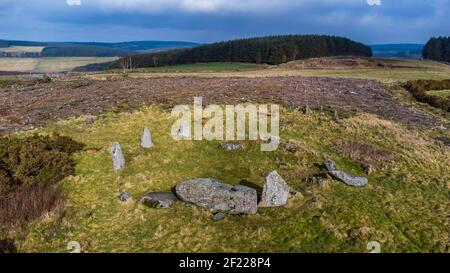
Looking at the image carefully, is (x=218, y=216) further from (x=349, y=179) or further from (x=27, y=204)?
(x=27, y=204)

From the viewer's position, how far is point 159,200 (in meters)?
19.5

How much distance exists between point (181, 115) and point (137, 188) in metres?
14.1

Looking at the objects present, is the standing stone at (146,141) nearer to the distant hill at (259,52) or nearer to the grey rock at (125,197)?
the grey rock at (125,197)

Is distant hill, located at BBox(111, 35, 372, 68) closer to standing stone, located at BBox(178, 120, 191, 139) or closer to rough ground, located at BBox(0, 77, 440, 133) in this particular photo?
rough ground, located at BBox(0, 77, 440, 133)

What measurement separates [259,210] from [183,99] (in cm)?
2485

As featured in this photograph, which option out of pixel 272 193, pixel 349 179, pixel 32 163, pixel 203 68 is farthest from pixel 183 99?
pixel 203 68

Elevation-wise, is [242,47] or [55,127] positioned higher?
[242,47]

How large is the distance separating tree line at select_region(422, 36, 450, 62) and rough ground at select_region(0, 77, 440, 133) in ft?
491

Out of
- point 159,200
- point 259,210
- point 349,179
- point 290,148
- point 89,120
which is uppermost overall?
point 89,120

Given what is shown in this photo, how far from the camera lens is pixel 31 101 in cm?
4544

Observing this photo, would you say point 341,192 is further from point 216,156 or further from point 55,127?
point 55,127

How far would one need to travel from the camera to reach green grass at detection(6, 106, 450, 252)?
16547 mm

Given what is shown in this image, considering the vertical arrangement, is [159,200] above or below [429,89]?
below
